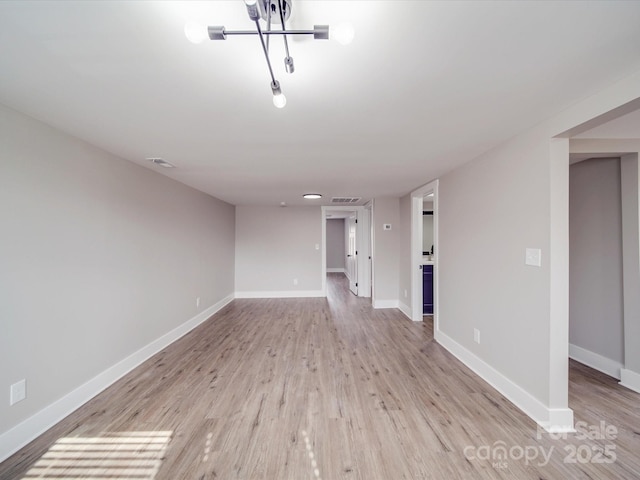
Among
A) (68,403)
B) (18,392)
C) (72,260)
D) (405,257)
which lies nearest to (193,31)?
(72,260)

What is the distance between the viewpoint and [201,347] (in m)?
3.27

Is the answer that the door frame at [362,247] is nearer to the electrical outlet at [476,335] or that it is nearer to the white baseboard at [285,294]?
the white baseboard at [285,294]

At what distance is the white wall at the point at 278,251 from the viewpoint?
602 cm

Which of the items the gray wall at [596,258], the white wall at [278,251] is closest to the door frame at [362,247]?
the white wall at [278,251]

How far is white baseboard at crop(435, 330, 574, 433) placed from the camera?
1.81 meters

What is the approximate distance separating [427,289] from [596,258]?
235 centimetres

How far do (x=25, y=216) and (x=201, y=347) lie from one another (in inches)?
87.4

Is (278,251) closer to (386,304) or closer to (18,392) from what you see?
(386,304)

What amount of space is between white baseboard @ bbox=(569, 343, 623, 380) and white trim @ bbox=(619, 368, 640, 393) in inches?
3.9

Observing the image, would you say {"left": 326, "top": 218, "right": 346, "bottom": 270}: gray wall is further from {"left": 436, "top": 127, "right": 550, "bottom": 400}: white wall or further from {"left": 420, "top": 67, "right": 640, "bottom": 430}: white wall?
{"left": 420, "top": 67, "right": 640, "bottom": 430}: white wall

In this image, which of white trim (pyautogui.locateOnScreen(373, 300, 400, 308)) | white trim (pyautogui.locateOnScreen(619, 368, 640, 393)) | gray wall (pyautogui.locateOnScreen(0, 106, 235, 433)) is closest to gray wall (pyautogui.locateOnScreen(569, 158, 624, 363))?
white trim (pyautogui.locateOnScreen(619, 368, 640, 393))

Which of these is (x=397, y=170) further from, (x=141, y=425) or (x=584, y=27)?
(x=141, y=425)

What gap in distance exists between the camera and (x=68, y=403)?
2.00 metres

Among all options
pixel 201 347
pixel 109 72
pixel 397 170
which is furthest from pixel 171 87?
pixel 201 347
